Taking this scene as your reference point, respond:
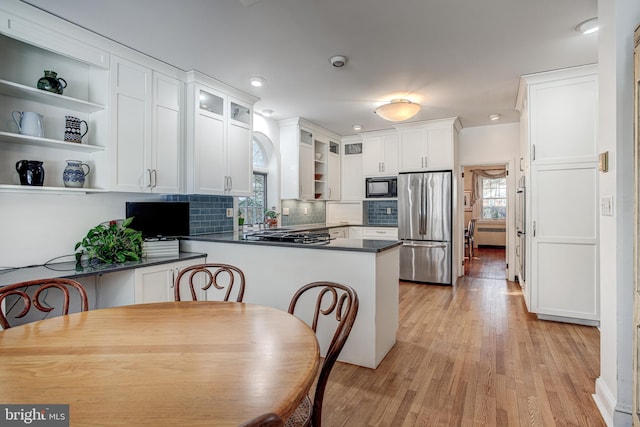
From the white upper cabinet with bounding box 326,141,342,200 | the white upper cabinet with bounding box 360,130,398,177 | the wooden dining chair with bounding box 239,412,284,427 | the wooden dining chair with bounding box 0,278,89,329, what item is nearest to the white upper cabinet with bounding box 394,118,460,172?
the white upper cabinet with bounding box 360,130,398,177

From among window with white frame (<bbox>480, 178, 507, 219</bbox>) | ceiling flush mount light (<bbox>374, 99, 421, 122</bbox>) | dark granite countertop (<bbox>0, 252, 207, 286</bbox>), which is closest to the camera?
dark granite countertop (<bbox>0, 252, 207, 286</bbox>)

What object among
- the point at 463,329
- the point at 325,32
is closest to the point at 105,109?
the point at 325,32

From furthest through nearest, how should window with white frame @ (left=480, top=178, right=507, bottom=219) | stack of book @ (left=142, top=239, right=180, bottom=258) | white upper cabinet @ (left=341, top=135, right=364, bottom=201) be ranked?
window with white frame @ (left=480, top=178, right=507, bottom=219) → white upper cabinet @ (left=341, top=135, right=364, bottom=201) → stack of book @ (left=142, top=239, right=180, bottom=258)

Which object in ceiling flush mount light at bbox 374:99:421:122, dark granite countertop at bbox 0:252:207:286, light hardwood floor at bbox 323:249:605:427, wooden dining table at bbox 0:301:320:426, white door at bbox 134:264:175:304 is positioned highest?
ceiling flush mount light at bbox 374:99:421:122

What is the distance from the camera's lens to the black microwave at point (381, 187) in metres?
5.71

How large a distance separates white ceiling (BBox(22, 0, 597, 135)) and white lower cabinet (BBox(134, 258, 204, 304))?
1.92 metres

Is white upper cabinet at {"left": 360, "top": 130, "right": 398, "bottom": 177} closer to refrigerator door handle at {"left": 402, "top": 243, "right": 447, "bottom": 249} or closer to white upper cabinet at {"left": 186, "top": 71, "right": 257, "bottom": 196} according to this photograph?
refrigerator door handle at {"left": 402, "top": 243, "right": 447, "bottom": 249}

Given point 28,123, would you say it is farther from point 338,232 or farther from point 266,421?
point 338,232

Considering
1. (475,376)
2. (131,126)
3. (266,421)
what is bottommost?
(475,376)

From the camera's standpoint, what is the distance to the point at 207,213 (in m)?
3.82

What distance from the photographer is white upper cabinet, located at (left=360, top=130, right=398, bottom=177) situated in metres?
5.70

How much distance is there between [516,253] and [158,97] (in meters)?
5.36

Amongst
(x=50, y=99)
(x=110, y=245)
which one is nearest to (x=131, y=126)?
(x=50, y=99)

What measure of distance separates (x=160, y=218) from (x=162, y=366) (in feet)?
8.78
